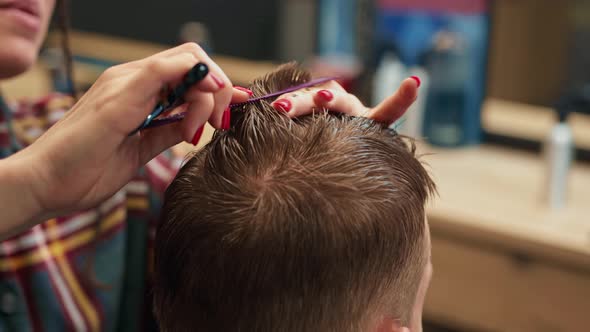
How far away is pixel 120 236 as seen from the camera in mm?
1292

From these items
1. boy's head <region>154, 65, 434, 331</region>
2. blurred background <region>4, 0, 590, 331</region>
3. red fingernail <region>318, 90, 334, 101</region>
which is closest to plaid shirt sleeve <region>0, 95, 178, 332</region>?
boy's head <region>154, 65, 434, 331</region>

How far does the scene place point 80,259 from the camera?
1.26 m

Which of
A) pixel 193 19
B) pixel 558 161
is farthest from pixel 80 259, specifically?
pixel 193 19

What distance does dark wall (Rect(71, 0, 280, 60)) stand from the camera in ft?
9.73

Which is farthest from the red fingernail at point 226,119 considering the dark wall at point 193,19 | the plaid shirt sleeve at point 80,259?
the dark wall at point 193,19

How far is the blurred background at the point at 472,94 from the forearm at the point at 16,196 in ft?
4.02

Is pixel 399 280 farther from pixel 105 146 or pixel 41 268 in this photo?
pixel 41 268

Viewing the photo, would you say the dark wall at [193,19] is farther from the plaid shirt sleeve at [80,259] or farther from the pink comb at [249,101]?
the pink comb at [249,101]

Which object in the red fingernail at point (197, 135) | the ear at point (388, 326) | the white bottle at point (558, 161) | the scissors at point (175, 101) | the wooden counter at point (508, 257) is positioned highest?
the scissors at point (175, 101)

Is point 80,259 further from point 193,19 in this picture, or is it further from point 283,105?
point 193,19

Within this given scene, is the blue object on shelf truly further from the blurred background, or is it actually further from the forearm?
the forearm

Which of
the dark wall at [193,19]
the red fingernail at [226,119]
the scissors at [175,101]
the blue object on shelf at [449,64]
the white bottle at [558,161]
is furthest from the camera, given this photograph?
the dark wall at [193,19]

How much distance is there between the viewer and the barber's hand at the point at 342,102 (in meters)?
0.90

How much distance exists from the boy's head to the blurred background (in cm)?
101
